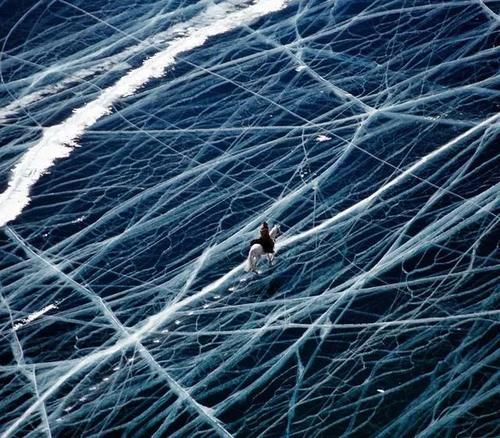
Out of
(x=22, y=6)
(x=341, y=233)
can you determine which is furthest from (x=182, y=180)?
(x=22, y=6)

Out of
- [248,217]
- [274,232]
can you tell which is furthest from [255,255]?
[248,217]

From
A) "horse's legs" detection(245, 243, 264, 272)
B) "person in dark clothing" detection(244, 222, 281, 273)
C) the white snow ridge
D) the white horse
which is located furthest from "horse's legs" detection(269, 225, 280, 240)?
the white snow ridge

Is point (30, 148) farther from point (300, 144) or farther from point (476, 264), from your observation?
point (476, 264)

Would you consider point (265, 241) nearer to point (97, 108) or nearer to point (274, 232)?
point (274, 232)

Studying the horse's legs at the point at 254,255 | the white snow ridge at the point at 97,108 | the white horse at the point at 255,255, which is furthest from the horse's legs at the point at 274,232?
the white snow ridge at the point at 97,108

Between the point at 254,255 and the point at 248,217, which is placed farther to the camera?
the point at 248,217

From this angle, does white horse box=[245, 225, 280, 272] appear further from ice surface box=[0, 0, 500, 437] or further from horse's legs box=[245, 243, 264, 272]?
ice surface box=[0, 0, 500, 437]

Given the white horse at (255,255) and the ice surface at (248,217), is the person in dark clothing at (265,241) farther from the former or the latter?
the ice surface at (248,217)
